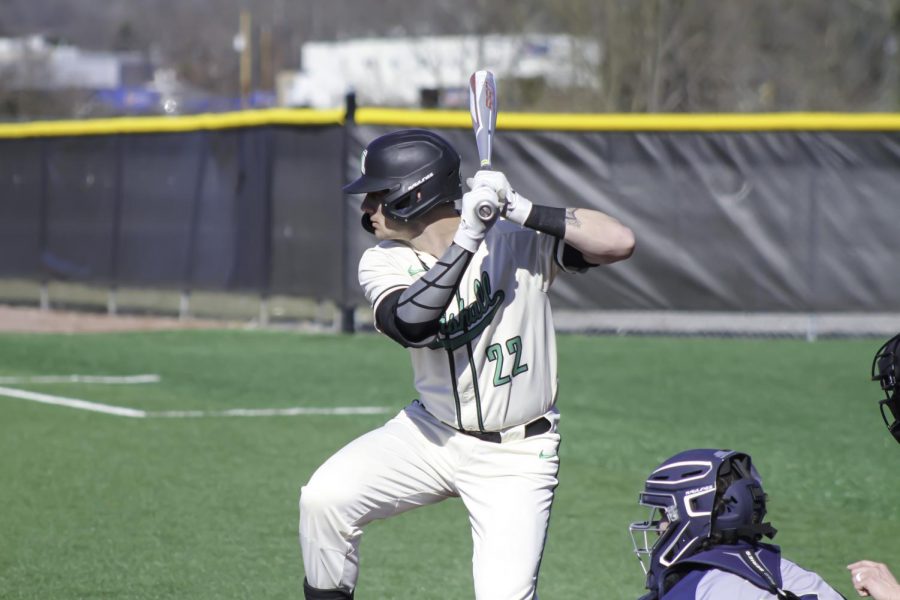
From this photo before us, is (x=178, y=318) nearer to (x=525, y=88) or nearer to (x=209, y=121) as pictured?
(x=209, y=121)

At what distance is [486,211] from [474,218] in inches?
1.6

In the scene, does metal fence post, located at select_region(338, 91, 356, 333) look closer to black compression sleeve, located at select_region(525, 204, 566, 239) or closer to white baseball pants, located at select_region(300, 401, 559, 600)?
white baseball pants, located at select_region(300, 401, 559, 600)

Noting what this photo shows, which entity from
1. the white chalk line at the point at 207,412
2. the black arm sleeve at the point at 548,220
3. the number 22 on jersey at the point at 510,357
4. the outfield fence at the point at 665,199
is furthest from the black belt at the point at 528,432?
the outfield fence at the point at 665,199

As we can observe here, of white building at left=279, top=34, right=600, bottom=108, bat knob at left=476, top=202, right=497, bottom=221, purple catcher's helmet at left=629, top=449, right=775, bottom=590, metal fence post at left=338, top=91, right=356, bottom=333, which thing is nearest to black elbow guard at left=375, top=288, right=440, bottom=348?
bat knob at left=476, top=202, right=497, bottom=221

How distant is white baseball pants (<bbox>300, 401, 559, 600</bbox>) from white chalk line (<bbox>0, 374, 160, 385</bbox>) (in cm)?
722

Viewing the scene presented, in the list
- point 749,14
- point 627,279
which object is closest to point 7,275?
point 627,279

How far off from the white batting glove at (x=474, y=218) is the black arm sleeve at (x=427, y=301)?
1.1 inches

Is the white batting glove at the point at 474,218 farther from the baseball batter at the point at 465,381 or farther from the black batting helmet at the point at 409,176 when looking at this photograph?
the black batting helmet at the point at 409,176

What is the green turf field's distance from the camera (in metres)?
5.87

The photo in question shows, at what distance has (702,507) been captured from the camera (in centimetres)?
339

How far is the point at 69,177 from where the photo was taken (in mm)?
16109

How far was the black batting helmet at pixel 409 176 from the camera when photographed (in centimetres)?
413

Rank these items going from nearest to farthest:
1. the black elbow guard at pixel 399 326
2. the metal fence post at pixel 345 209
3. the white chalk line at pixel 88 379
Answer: the black elbow guard at pixel 399 326
the white chalk line at pixel 88 379
the metal fence post at pixel 345 209

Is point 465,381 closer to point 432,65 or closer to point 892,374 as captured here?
point 892,374
